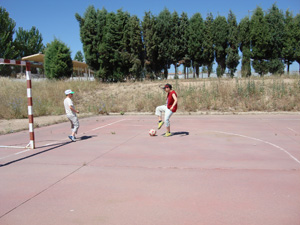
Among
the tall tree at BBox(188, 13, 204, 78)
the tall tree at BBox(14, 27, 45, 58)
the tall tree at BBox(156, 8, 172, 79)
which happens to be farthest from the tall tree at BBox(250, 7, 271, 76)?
the tall tree at BBox(14, 27, 45, 58)

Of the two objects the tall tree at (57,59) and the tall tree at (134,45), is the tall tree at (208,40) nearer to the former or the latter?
the tall tree at (134,45)

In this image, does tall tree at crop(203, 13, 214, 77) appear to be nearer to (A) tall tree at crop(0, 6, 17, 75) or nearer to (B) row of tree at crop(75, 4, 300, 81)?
(B) row of tree at crop(75, 4, 300, 81)

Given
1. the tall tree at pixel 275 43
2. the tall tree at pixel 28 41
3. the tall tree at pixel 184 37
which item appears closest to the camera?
the tall tree at pixel 275 43

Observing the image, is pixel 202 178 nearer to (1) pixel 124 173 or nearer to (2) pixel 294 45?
(1) pixel 124 173

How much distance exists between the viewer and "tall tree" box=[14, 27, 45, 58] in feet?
184

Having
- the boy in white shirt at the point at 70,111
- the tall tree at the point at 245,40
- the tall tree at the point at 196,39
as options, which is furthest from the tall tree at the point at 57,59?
the boy in white shirt at the point at 70,111

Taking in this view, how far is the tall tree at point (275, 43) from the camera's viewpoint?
26766 millimetres

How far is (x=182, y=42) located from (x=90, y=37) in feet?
30.6

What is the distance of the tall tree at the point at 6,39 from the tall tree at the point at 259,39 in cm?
3969

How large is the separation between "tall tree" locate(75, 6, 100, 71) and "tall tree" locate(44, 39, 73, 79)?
1910 mm

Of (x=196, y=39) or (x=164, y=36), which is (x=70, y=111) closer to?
(x=164, y=36)

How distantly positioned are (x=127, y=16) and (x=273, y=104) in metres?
17.0

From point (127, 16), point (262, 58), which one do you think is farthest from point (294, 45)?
point (127, 16)

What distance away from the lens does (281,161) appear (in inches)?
235
